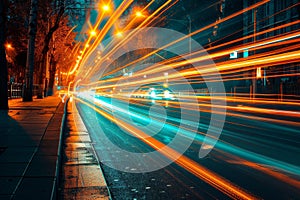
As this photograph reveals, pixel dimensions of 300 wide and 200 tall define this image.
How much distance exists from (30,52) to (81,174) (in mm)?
21108

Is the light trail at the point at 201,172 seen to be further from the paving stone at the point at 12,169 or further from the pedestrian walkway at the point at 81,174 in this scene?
the paving stone at the point at 12,169

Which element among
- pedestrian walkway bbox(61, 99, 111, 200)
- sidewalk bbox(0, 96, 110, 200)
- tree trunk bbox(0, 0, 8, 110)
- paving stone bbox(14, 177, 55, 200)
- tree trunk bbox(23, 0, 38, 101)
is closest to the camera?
paving stone bbox(14, 177, 55, 200)

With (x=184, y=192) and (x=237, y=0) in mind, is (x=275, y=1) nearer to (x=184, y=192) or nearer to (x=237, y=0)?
(x=237, y=0)

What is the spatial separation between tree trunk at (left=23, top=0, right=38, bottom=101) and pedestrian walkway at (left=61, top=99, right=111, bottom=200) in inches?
656

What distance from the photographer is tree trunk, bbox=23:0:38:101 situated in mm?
24461

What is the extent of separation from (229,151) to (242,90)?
31.6 meters

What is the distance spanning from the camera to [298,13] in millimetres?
37469

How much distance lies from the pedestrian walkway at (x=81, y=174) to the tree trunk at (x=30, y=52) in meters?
16.7

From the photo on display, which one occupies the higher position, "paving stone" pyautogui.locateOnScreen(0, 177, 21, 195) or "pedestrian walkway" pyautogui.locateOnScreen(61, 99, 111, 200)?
"paving stone" pyautogui.locateOnScreen(0, 177, 21, 195)

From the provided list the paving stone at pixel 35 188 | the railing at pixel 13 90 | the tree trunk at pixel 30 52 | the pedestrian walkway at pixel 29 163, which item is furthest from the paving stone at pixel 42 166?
the railing at pixel 13 90

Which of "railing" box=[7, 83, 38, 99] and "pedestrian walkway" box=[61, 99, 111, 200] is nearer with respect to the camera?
"pedestrian walkway" box=[61, 99, 111, 200]

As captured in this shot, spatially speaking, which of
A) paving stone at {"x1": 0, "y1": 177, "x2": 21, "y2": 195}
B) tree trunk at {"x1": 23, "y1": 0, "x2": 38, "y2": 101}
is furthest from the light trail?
tree trunk at {"x1": 23, "y1": 0, "x2": 38, "y2": 101}

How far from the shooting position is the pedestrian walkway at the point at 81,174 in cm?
532

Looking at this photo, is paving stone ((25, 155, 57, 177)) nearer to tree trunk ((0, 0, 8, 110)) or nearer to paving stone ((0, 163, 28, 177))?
paving stone ((0, 163, 28, 177))
